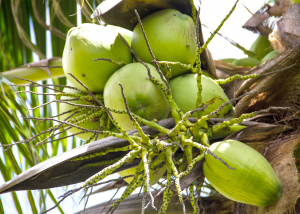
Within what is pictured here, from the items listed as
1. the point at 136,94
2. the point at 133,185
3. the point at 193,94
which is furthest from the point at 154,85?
the point at 133,185

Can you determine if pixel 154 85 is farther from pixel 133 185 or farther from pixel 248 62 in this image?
pixel 248 62

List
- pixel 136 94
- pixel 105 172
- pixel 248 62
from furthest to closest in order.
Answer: pixel 248 62 → pixel 136 94 → pixel 105 172

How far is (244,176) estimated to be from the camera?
0.87 m

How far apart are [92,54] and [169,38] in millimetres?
304

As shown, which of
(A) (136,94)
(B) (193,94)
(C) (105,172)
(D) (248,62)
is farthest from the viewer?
(D) (248,62)

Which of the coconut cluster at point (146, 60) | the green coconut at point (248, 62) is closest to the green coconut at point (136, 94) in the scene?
the coconut cluster at point (146, 60)

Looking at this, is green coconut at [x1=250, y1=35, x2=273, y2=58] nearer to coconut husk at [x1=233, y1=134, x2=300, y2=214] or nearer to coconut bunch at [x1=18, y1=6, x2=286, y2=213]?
coconut bunch at [x1=18, y1=6, x2=286, y2=213]

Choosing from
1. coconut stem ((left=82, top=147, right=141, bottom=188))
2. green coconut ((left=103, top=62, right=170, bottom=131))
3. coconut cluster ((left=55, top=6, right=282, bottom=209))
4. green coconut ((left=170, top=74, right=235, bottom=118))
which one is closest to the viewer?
coconut stem ((left=82, top=147, right=141, bottom=188))

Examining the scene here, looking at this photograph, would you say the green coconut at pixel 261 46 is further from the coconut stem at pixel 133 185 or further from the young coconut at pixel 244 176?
the coconut stem at pixel 133 185

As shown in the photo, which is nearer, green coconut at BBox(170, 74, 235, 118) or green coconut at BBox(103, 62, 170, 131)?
green coconut at BBox(103, 62, 170, 131)

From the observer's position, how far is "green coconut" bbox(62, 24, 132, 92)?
1147 mm

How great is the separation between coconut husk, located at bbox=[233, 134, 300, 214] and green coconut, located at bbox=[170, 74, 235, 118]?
23 cm

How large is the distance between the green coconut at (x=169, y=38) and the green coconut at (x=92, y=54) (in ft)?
0.29

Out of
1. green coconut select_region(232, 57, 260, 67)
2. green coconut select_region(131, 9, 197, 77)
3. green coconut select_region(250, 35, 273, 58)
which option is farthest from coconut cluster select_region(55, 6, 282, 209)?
green coconut select_region(250, 35, 273, 58)
